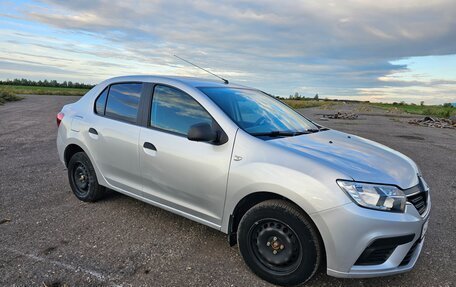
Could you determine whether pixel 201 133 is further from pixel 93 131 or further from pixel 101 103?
pixel 101 103

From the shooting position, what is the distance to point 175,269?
3.19m

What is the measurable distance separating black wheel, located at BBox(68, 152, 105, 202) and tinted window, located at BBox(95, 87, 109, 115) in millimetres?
636

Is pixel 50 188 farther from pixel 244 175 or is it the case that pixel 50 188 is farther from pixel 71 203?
pixel 244 175

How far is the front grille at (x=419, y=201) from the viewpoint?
2.83 m

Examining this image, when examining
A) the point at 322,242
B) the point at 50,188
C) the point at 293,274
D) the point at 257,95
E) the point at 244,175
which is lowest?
the point at 50,188

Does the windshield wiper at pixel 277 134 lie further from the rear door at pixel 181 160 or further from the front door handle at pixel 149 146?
the front door handle at pixel 149 146

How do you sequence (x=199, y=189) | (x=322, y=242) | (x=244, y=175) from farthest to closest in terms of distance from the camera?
(x=199, y=189) → (x=244, y=175) → (x=322, y=242)

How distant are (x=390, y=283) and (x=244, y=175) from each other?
162 centimetres

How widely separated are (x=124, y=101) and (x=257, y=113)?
5.44 ft

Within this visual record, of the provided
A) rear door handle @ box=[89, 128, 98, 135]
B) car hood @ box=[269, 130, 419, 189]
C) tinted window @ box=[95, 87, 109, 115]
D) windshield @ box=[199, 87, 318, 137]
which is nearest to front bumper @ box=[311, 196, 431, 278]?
car hood @ box=[269, 130, 419, 189]

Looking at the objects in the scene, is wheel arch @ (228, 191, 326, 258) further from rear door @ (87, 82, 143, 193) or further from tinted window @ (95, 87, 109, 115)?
tinted window @ (95, 87, 109, 115)

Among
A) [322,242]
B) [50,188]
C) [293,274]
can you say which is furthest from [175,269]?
[50,188]

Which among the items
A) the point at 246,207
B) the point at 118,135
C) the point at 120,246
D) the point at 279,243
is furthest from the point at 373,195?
the point at 118,135

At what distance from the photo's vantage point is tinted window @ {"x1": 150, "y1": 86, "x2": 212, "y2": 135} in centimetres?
351
